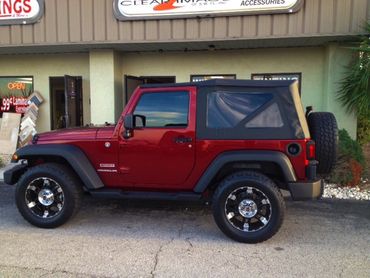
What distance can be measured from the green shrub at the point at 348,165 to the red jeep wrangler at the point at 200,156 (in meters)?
2.80

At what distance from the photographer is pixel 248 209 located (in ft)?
14.2

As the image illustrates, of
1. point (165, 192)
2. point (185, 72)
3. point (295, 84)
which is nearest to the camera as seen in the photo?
point (295, 84)

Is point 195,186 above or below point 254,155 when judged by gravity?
below

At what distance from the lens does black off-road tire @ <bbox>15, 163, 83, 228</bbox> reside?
4.73 meters

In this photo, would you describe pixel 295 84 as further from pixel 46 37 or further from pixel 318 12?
pixel 46 37

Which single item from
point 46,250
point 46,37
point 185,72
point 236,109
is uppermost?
point 46,37

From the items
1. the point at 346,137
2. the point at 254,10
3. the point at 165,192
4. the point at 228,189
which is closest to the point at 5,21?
the point at 254,10

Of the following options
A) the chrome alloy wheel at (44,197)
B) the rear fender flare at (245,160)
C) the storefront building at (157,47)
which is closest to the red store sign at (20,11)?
the storefront building at (157,47)

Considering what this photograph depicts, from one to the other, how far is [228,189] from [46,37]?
6624 mm

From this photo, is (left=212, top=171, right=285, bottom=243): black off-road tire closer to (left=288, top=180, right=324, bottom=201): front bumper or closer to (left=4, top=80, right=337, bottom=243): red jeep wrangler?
(left=4, top=80, right=337, bottom=243): red jeep wrangler

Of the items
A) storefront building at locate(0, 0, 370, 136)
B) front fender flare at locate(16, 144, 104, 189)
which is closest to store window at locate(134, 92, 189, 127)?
front fender flare at locate(16, 144, 104, 189)

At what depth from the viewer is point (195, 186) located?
4617 mm

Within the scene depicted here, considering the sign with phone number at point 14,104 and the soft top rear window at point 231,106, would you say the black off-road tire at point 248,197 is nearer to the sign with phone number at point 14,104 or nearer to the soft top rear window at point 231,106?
the soft top rear window at point 231,106

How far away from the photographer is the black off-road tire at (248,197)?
4223 mm
